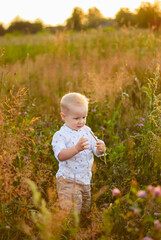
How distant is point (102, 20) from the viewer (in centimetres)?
2119

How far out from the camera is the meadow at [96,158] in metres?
1.68

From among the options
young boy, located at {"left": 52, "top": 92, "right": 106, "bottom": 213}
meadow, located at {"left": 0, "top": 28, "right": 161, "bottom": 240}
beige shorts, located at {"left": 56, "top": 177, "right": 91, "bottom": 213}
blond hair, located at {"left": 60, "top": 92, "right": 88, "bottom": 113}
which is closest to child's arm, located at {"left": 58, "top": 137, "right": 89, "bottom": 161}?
young boy, located at {"left": 52, "top": 92, "right": 106, "bottom": 213}

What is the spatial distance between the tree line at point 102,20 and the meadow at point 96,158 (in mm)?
1836

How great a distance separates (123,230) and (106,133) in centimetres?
151

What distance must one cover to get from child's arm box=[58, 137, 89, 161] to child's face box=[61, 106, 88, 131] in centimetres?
28

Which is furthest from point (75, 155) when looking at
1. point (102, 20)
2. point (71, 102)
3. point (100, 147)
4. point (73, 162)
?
point (102, 20)

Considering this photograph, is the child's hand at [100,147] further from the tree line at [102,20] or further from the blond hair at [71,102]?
the tree line at [102,20]

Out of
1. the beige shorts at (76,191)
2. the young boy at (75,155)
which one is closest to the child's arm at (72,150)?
the young boy at (75,155)

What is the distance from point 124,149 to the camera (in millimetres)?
2908

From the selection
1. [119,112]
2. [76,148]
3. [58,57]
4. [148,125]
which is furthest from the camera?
[58,57]

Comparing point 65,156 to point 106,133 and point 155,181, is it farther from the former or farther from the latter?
Result: point 106,133

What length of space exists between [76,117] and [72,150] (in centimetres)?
35

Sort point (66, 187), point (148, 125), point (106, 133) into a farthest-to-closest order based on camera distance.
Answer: point (106, 133), point (148, 125), point (66, 187)

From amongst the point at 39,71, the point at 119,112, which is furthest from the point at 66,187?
the point at 39,71
